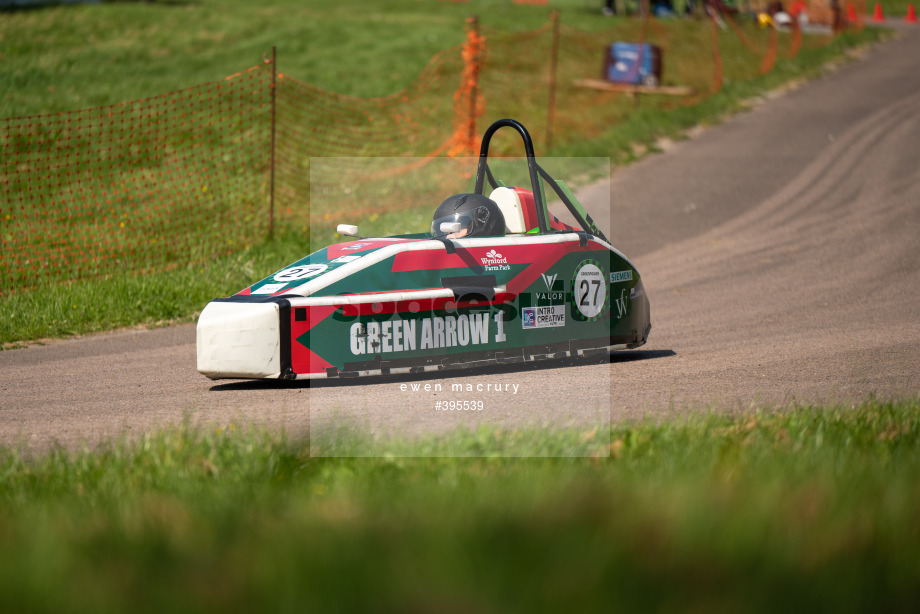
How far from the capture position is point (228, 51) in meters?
27.0

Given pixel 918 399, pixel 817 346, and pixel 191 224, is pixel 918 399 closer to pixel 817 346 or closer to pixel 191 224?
pixel 817 346

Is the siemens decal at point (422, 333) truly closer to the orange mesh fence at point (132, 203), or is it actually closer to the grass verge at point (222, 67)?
the grass verge at point (222, 67)

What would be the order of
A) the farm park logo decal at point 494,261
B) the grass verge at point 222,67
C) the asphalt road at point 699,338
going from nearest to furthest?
the asphalt road at point 699,338, the farm park logo decal at point 494,261, the grass verge at point 222,67

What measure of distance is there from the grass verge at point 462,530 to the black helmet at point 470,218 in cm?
250

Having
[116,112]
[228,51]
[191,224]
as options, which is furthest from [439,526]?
[228,51]

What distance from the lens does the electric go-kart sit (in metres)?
6.26

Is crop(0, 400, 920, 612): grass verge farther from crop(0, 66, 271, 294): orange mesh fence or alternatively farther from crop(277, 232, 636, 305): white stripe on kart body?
crop(0, 66, 271, 294): orange mesh fence

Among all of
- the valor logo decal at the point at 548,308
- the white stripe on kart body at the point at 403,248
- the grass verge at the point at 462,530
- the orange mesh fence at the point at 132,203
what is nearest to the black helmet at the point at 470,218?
the white stripe on kart body at the point at 403,248

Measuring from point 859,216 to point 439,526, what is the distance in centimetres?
1198

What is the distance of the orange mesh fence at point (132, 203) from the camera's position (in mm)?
11609

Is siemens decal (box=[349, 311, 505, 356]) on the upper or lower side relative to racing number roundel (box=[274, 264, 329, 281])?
lower

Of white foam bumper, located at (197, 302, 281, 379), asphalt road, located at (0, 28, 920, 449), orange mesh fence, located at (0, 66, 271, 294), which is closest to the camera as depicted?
asphalt road, located at (0, 28, 920, 449)

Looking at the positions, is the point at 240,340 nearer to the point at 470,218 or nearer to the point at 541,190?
the point at 470,218

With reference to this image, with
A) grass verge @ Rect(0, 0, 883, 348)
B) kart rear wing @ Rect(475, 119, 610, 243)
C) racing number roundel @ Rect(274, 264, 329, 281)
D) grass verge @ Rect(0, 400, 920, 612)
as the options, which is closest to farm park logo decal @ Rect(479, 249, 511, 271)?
kart rear wing @ Rect(475, 119, 610, 243)
